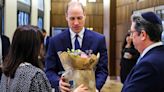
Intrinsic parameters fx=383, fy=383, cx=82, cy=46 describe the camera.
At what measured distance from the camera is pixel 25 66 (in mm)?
2426

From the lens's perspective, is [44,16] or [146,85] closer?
[146,85]

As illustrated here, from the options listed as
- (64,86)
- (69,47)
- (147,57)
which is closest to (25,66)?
(64,86)

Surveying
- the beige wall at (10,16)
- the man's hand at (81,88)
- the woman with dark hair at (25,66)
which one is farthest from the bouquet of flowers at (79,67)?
the beige wall at (10,16)

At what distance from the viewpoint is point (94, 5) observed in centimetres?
1783

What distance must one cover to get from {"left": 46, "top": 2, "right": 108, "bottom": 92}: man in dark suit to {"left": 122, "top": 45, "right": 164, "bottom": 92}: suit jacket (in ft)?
1.79

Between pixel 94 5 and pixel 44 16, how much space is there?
9.66 ft

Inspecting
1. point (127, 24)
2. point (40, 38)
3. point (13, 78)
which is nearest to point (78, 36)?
point (40, 38)

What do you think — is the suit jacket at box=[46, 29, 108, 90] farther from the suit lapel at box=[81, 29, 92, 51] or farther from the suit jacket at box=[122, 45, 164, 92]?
the suit jacket at box=[122, 45, 164, 92]

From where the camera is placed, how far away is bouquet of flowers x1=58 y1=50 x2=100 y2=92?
7.67ft

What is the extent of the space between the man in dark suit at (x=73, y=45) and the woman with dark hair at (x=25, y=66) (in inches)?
13.1

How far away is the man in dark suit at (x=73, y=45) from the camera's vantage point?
2.75 m

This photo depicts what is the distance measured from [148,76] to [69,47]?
2.77 feet

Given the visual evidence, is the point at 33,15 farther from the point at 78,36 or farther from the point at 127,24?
the point at 78,36

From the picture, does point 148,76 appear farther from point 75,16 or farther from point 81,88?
point 75,16
